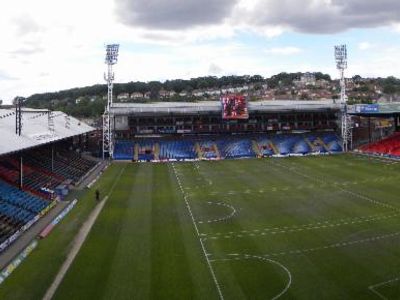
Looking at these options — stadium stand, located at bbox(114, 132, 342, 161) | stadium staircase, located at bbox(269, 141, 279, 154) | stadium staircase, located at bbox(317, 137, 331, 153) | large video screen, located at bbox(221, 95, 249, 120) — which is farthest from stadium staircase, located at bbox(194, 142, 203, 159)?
stadium staircase, located at bbox(317, 137, 331, 153)

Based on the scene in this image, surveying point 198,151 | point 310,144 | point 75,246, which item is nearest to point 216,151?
point 198,151

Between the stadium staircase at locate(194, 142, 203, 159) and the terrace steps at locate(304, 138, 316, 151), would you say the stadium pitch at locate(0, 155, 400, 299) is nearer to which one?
the stadium staircase at locate(194, 142, 203, 159)

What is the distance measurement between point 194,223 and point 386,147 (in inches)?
2212

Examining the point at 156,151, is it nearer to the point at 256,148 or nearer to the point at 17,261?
the point at 256,148

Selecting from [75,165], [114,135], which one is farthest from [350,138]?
[75,165]

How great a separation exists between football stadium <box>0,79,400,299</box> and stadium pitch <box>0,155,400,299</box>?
3.9 inches

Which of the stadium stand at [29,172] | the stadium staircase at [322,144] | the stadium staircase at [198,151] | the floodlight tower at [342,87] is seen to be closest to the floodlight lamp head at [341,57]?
the floodlight tower at [342,87]

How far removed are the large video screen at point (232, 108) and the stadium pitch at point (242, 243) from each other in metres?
36.1

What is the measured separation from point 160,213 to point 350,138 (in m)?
61.9

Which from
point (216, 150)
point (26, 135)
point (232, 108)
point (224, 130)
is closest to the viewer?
point (26, 135)

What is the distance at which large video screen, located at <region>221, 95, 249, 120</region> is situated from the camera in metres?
90.8

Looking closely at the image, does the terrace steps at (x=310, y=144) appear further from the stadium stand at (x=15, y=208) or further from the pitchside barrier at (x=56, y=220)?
the stadium stand at (x=15, y=208)

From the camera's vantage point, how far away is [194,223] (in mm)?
36750

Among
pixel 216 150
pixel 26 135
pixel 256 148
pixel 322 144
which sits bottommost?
pixel 216 150
